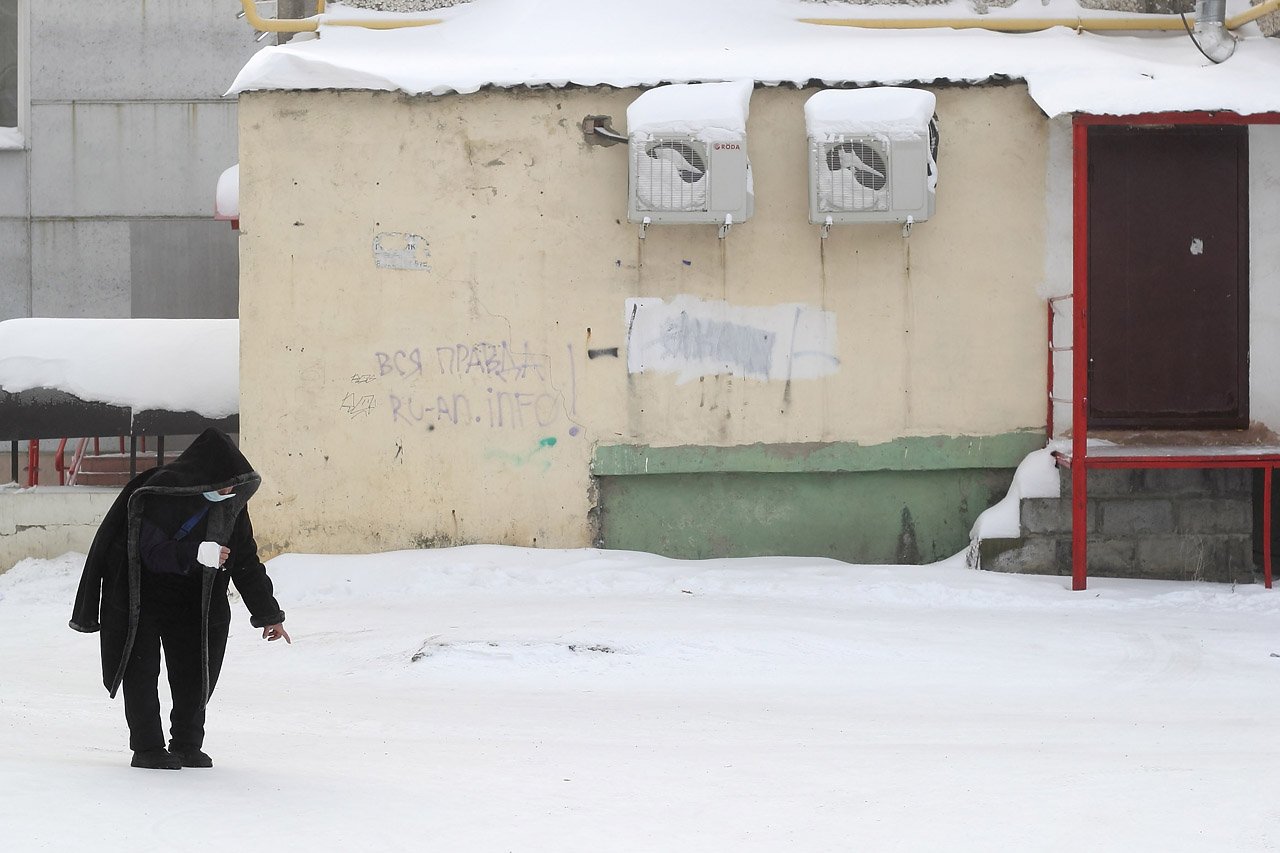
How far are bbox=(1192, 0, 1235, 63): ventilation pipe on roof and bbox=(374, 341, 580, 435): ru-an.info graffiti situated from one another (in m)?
4.82

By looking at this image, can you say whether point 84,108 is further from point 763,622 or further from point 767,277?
point 763,622

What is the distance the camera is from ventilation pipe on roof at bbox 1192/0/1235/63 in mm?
9805

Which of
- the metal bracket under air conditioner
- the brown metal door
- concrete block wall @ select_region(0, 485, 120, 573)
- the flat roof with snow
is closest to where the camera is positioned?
the flat roof with snow

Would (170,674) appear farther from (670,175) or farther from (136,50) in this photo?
(136,50)

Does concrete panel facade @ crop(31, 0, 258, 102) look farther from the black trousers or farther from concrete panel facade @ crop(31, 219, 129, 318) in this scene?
the black trousers

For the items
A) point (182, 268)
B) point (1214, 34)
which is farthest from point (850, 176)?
point (182, 268)

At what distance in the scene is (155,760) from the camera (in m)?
5.24

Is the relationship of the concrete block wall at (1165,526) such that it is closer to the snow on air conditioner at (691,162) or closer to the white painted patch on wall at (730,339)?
the white painted patch on wall at (730,339)

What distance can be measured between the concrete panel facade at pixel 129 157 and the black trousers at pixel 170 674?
40.2ft

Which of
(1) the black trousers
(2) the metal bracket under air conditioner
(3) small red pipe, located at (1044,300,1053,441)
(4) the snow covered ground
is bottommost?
(4) the snow covered ground

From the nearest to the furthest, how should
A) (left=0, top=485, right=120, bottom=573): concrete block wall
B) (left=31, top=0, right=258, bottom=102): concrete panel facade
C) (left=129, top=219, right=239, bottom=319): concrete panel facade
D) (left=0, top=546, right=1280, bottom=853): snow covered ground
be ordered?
(left=0, top=546, right=1280, bottom=853): snow covered ground → (left=0, top=485, right=120, bottom=573): concrete block wall → (left=31, top=0, right=258, bottom=102): concrete panel facade → (left=129, top=219, right=239, bottom=319): concrete panel facade

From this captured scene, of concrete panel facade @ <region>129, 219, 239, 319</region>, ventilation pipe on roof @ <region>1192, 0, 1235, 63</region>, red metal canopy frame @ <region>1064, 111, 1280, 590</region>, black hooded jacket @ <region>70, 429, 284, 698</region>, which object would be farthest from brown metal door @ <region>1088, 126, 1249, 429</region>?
concrete panel facade @ <region>129, 219, 239, 319</region>

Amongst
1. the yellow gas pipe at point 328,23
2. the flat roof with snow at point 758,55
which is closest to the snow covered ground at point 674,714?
the flat roof with snow at point 758,55

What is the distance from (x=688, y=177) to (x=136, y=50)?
9.81 meters
